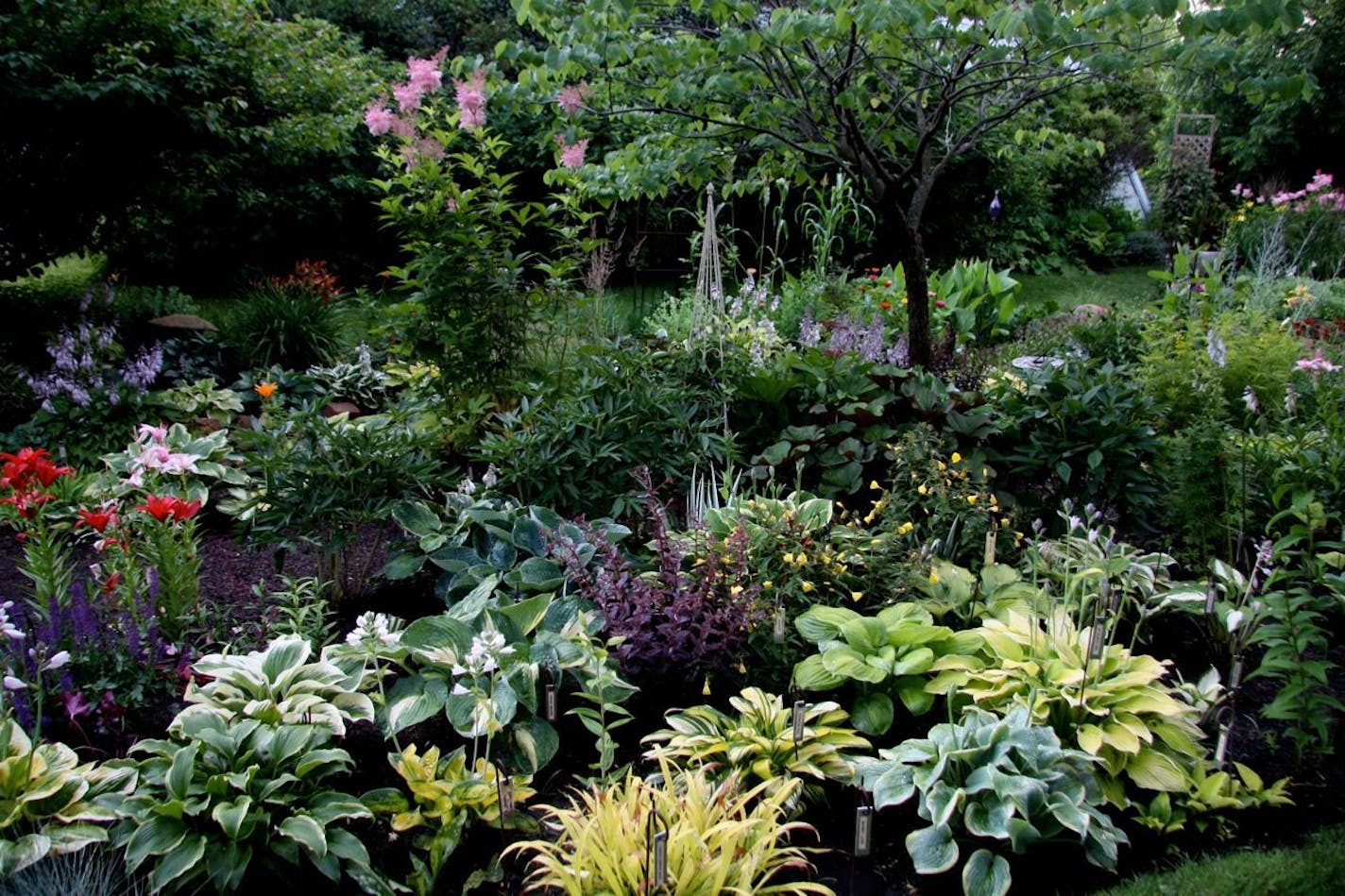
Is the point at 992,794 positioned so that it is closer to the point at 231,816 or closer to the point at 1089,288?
the point at 231,816

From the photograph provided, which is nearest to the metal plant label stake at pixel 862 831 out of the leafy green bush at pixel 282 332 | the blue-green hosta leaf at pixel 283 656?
the blue-green hosta leaf at pixel 283 656

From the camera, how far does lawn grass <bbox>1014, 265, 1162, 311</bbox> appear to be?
10.8 metres

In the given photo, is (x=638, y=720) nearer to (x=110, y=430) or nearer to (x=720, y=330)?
(x=720, y=330)

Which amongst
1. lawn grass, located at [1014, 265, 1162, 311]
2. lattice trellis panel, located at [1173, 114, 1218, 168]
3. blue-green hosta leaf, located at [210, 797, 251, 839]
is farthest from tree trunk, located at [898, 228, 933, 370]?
lattice trellis panel, located at [1173, 114, 1218, 168]

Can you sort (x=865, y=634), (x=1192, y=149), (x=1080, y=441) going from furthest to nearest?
(x=1192, y=149)
(x=1080, y=441)
(x=865, y=634)

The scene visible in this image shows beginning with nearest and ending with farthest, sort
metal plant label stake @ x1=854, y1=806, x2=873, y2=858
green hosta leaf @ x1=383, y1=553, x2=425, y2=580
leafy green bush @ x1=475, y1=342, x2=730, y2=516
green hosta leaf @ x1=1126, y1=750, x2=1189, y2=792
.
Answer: metal plant label stake @ x1=854, y1=806, x2=873, y2=858, green hosta leaf @ x1=1126, y1=750, x2=1189, y2=792, green hosta leaf @ x1=383, y1=553, x2=425, y2=580, leafy green bush @ x1=475, y1=342, x2=730, y2=516

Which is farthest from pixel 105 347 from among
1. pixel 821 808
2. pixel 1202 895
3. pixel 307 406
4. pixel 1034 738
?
pixel 1202 895

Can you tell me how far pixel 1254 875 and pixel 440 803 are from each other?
189 cm

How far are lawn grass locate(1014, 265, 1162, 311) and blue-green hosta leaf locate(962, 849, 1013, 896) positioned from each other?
8874 millimetres

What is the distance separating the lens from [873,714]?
2689 mm

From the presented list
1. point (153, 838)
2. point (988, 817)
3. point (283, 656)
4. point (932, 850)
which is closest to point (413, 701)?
point (283, 656)

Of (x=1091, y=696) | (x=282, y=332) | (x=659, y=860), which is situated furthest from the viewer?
(x=282, y=332)

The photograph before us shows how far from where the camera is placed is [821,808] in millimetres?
2518

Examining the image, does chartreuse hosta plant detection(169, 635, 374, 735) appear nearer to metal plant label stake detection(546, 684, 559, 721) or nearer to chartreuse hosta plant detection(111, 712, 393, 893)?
chartreuse hosta plant detection(111, 712, 393, 893)
